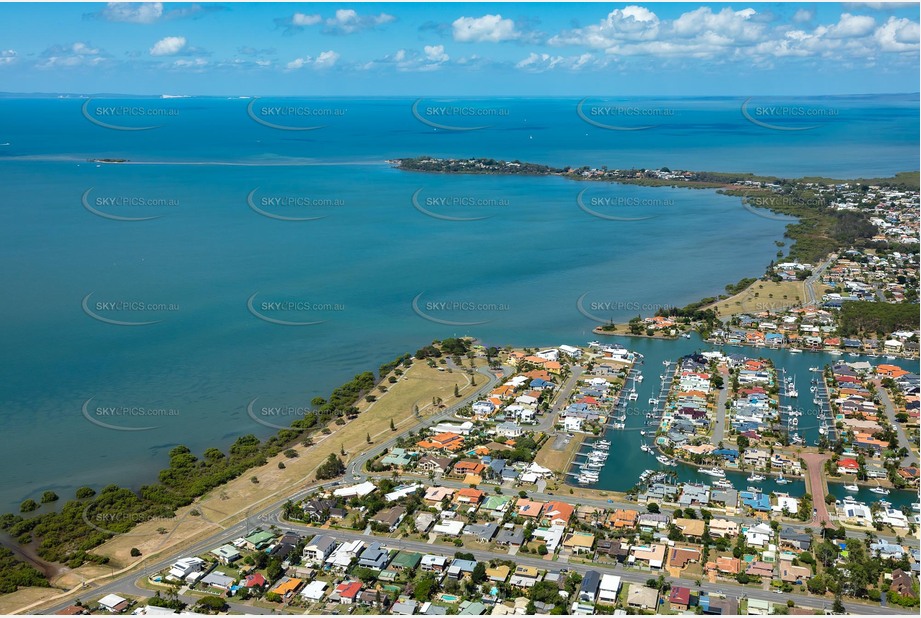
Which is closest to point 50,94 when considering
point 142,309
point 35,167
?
point 35,167

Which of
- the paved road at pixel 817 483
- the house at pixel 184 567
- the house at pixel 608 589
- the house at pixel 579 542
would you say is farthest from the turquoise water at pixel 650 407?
the house at pixel 184 567

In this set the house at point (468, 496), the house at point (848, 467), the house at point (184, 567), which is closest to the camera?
the house at point (184, 567)

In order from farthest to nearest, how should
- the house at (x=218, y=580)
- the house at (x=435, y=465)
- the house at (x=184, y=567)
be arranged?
the house at (x=435, y=465) < the house at (x=184, y=567) < the house at (x=218, y=580)

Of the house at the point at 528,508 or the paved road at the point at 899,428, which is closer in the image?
the house at the point at 528,508

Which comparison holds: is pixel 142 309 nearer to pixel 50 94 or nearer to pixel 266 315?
pixel 266 315

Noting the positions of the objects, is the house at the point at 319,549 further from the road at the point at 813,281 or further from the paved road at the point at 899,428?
the road at the point at 813,281

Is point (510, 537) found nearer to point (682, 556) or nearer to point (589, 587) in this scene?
point (589, 587)

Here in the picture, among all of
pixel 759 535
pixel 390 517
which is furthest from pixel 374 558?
pixel 759 535

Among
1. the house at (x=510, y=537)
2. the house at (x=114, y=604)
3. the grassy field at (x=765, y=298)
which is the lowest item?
the house at (x=114, y=604)

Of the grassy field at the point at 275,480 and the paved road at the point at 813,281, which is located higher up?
the paved road at the point at 813,281
